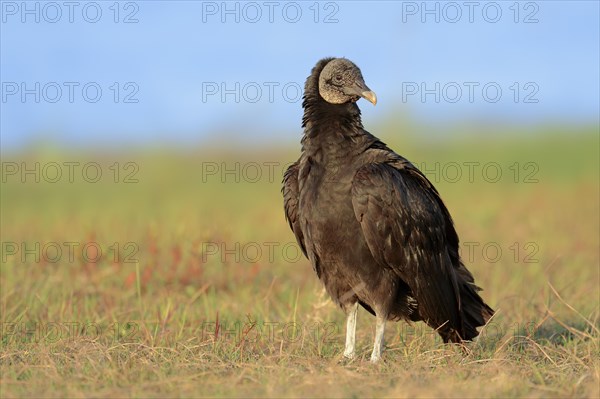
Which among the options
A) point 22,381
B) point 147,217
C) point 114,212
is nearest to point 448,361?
point 22,381

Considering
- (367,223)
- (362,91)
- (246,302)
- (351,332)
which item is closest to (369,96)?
(362,91)

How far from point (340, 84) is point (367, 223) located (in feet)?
3.11

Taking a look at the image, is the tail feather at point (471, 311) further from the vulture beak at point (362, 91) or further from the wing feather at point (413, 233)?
the vulture beak at point (362, 91)

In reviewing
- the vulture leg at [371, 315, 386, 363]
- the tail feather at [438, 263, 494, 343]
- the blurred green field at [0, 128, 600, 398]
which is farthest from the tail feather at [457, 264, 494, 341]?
the vulture leg at [371, 315, 386, 363]

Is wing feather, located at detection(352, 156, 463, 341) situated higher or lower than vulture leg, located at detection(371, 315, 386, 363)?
higher

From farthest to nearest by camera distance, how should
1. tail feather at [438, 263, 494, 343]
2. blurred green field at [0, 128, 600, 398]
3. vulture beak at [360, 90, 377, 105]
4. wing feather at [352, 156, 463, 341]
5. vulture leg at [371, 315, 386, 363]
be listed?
tail feather at [438, 263, 494, 343] < vulture beak at [360, 90, 377, 105] < vulture leg at [371, 315, 386, 363] < wing feather at [352, 156, 463, 341] < blurred green field at [0, 128, 600, 398]

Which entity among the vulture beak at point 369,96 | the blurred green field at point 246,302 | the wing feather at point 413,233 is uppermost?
the vulture beak at point 369,96

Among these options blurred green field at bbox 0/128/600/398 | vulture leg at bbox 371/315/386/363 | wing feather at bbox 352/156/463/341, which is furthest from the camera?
vulture leg at bbox 371/315/386/363

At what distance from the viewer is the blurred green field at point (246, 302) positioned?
4.09 meters

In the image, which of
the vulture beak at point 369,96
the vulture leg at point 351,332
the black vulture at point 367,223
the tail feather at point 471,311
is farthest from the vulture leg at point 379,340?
the vulture beak at point 369,96

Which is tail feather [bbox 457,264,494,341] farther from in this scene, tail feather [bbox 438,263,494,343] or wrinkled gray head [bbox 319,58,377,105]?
wrinkled gray head [bbox 319,58,377,105]

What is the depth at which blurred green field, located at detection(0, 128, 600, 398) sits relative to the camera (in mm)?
4086

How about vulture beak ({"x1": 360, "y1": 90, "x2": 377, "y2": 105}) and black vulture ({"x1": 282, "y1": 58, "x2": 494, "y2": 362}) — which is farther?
vulture beak ({"x1": 360, "y1": 90, "x2": 377, "y2": 105})

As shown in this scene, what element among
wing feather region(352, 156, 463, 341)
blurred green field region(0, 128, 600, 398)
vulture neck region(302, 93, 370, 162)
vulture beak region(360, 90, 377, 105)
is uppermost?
vulture beak region(360, 90, 377, 105)
